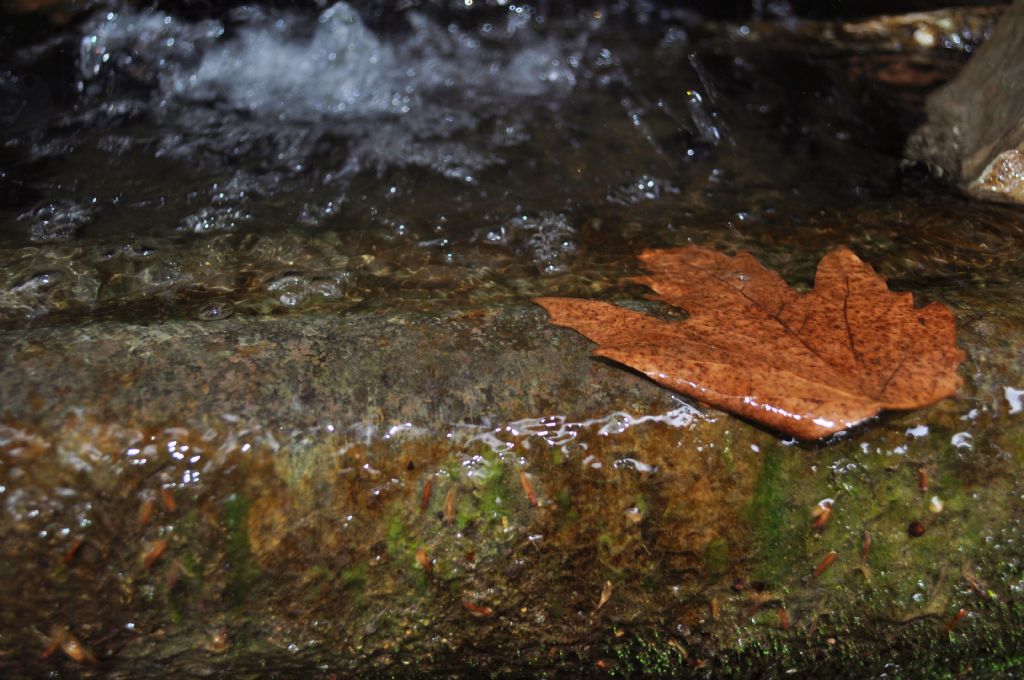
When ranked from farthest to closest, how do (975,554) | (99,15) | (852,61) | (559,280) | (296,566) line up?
1. (852,61)
2. (99,15)
3. (559,280)
4. (975,554)
5. (296,566)

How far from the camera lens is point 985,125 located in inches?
128

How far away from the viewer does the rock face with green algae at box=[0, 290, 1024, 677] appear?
1.70 m

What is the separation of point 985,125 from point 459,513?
8.88 ft

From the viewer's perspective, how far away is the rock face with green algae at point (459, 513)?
66.7 inches

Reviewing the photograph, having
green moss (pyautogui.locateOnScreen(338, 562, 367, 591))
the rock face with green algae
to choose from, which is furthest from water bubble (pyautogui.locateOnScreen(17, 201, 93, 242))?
green moss (pyautogui.locateOnScreen(338, 562, 367, 591))

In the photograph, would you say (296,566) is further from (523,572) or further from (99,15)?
(99,15)

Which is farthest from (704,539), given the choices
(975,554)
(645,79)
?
(645,79)

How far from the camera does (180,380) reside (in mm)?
1771

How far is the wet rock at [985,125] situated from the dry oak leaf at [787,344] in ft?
3.42

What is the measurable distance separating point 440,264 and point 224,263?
0.64m

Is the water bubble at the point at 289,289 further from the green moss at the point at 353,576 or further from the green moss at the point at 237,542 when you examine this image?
the green moss at the point at 353,576

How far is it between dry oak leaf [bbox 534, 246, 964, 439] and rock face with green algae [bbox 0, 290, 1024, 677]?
7 centimetres

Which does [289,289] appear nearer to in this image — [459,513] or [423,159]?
[459,513]

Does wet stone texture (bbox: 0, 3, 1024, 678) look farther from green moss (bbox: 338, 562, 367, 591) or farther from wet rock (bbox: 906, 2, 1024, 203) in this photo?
wet rock (bbox: 906, 2, 1024, 203)
